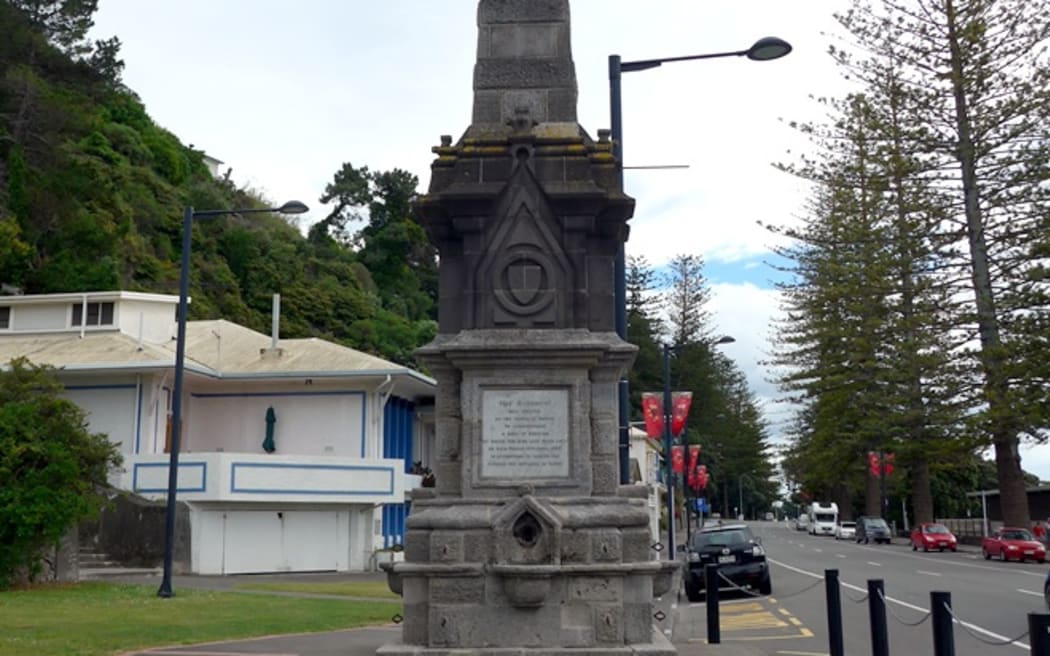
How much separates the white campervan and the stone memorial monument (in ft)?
245

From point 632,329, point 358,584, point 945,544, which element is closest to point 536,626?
point 358,584

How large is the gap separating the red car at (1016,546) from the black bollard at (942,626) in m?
32.4

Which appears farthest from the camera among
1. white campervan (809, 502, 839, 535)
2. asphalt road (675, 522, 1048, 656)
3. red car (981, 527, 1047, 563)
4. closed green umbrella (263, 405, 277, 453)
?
white campervan (809, 502, 839, 535)

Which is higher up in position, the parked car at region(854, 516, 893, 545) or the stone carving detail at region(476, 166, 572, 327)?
the stone carving detail at region(476, 166, 572, 327)

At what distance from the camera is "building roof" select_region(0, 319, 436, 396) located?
3116 centimetres

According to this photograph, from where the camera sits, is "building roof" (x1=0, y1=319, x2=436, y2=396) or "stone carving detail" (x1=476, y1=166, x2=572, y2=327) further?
"building roof" (x1=0, y1=319, x2=436, y2=396)

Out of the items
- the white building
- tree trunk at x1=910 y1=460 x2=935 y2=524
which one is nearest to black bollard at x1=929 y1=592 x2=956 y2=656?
the white building

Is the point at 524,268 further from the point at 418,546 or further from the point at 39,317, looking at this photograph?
the point at 39,317

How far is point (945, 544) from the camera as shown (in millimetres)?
48250

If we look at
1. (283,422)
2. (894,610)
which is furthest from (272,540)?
(894,610)

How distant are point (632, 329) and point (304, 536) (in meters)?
53.4

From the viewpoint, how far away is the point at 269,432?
33156mm

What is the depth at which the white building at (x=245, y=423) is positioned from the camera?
29.5 meters

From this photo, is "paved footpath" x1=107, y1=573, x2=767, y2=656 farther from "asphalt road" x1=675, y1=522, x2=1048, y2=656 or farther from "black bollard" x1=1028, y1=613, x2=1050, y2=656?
"black bollard" x1=1028, y1=613, x2=1050, y2=656
